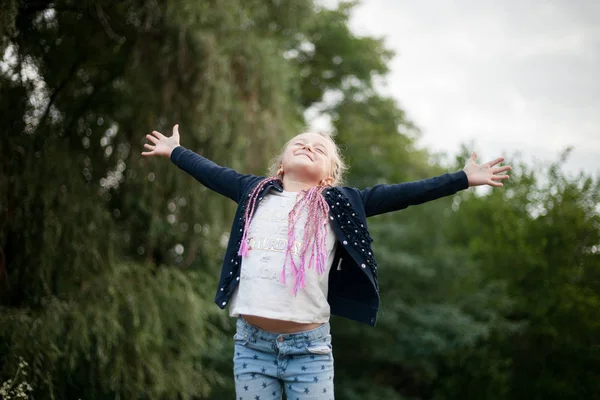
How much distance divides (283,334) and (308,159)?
69cm

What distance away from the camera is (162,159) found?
507cm

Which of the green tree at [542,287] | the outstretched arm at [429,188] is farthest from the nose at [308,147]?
the green tree at [542,287]

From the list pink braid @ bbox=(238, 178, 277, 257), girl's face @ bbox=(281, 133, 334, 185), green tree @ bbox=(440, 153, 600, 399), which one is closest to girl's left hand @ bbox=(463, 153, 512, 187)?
girl's face @ bbox=(281, 133, 334, 185)

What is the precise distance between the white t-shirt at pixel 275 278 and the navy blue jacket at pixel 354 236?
0.19 feet

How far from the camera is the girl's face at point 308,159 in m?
2.34

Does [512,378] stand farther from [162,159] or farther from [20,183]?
[20,183]

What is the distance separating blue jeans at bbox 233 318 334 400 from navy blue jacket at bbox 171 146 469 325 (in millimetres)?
202

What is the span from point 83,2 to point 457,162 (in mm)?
12455

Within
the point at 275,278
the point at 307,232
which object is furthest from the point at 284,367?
the point at 307,232

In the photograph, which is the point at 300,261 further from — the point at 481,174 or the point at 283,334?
the point at 481,174

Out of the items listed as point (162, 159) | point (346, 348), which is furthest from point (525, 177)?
point (162, 159)

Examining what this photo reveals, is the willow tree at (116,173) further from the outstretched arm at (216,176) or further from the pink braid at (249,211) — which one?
the pink braid at (249,211)

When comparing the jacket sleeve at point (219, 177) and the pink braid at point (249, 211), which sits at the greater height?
the jacket sleeve at point (219, 177)

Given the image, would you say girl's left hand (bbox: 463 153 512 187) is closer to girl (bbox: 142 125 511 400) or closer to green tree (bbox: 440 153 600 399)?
girl (bbox: 142 125 511 400)
